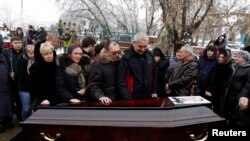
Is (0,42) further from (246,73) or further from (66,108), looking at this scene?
(246,73)

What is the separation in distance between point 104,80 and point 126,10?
1925 centimetres

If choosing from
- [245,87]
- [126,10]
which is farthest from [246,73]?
[126,10]

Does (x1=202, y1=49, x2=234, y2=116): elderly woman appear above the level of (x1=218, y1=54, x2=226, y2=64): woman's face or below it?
below

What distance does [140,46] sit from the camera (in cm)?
334

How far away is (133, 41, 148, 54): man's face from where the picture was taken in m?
3.32

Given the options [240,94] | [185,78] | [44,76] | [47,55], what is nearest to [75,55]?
[47,55]

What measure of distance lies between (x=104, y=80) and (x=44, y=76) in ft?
1.93

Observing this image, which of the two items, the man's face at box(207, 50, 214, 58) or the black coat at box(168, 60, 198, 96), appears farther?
the man's face at box(207, 50, 214, 58)

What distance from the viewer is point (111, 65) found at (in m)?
3.30

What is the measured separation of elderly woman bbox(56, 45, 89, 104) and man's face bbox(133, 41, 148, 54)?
589mm

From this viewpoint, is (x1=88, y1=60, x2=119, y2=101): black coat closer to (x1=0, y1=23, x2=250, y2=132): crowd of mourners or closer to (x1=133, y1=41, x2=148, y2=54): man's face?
(x1=0, y1=23, x2=250, y2=132): crowd of mourners
